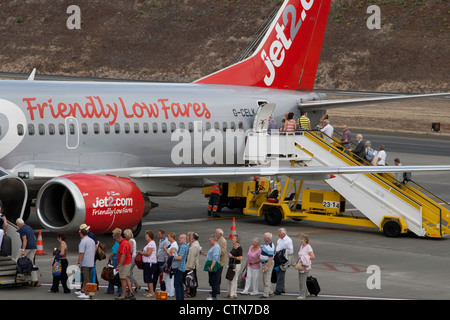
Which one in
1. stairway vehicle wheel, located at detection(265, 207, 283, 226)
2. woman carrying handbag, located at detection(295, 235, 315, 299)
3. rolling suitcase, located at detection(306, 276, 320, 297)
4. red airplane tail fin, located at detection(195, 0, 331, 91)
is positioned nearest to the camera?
woman carrying handbag, located at detection(295, 235, 315, 299)

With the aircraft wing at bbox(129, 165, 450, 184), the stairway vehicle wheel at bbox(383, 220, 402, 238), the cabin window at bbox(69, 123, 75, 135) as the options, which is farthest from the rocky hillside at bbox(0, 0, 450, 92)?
the cabin window at bbox(69, 123, 75, 135)

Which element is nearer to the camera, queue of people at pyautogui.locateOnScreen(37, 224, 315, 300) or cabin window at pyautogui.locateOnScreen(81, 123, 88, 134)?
queue of people at pyautogui.locateOnScreen(37, 224, 315, 300)

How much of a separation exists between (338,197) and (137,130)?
7564 millimetres

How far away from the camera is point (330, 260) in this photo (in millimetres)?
25672

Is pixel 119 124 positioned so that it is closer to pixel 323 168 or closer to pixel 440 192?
pixel 323 168

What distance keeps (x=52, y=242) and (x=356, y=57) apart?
83.4 metres

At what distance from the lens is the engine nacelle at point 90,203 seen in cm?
2561

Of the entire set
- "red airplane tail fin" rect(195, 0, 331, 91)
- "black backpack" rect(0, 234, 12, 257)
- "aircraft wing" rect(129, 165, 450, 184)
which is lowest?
"black backpack" rect(0, 234, 12, 257)

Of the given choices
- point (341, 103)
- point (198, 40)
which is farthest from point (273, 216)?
point (198, 40)

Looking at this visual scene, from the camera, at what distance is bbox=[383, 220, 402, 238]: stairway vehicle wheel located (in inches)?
1170

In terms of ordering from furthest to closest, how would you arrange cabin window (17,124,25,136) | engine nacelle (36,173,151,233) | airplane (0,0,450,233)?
cabin window (17,124,25,136)
airplane (0,0,450,233)
engine nacelle (36,173,151,233)

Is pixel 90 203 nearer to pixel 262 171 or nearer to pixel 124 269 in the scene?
pixel 124 269

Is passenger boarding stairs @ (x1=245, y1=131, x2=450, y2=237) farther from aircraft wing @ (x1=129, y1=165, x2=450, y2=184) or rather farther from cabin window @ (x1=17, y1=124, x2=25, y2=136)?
cabin window @ (x1=17, y1=124, x2=25, y2=136)

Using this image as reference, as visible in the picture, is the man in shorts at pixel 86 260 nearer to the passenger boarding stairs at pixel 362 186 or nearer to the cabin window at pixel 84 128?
the cabin window at pixel 84 128
